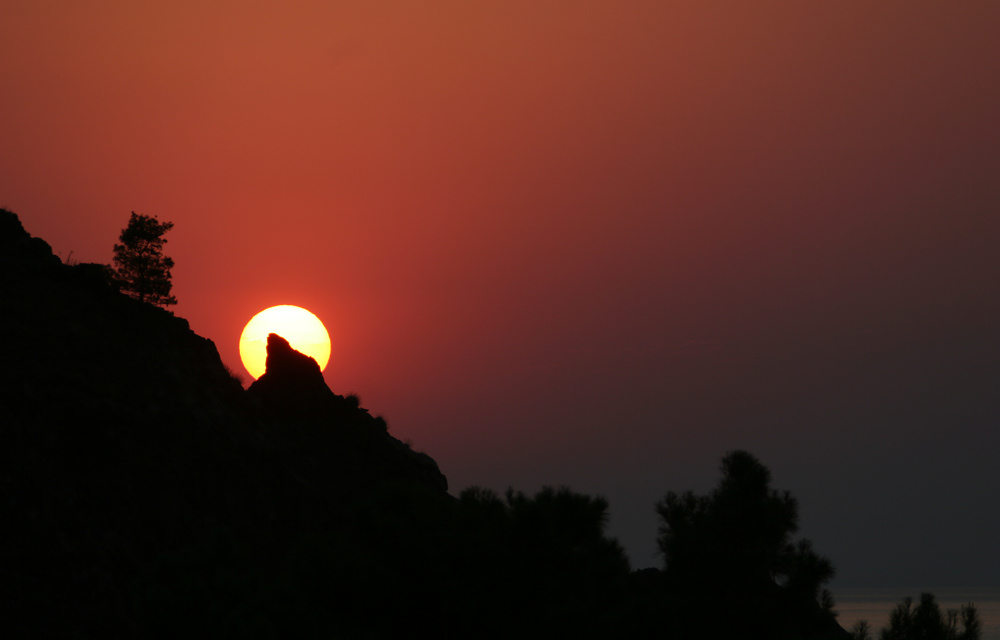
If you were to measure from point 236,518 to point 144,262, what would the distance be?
50.4 ft

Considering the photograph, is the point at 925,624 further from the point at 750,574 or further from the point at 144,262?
the point at 144,262

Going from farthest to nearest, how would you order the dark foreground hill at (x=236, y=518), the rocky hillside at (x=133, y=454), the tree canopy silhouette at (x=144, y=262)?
the tree canopy silhouette at (x=144, y=262) < the rocky hillside at (x=133, y=454) < the dark foreground hill at (x=236, y=518)

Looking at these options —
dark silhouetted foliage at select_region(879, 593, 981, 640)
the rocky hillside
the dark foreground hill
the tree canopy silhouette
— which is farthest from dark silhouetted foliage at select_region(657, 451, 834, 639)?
the tree canopy silhouette

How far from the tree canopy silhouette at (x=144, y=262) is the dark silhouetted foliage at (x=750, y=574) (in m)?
35.2

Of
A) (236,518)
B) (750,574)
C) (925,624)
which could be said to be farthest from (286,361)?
(925,624)

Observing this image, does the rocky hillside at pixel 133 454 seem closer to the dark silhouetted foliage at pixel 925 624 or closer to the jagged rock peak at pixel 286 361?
the jagged rock peak at pixel 286 361

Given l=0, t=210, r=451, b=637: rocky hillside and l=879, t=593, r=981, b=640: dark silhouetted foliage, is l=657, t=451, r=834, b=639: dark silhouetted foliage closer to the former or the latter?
l=879, t=593, r=981, b=640: dark silhouetted foliage

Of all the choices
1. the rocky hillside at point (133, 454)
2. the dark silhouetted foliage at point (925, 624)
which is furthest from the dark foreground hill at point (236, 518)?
the dark silhouetted foliage at point (925, 624)

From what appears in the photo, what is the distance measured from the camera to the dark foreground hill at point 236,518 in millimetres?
18094

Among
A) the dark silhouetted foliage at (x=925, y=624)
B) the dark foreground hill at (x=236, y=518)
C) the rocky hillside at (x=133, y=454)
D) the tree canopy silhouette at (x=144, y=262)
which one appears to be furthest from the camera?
the tree canopy silhouette at (x=144, y=262)

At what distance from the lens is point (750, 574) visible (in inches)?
770

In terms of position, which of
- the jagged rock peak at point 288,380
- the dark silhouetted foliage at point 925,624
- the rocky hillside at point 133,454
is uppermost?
the jagged rock peak at point 288,380

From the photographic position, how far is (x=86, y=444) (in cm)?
3556

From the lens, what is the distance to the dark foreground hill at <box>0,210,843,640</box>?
59.4 ft
